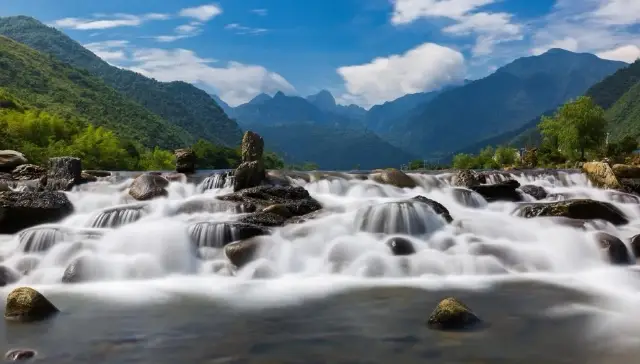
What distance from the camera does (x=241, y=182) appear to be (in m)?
30.2

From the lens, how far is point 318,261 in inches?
765

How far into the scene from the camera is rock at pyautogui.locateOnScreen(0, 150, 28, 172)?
37781 millimetres

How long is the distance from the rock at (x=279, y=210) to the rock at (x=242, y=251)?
409 centimetres

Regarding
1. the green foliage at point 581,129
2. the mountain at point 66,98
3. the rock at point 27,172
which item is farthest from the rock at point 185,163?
the mountain at point 66,98

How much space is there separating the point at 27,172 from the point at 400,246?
28.8 metres

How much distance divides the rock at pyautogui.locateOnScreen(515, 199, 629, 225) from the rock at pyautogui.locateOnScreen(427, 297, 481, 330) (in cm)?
1377

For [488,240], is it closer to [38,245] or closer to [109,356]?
[109,356]

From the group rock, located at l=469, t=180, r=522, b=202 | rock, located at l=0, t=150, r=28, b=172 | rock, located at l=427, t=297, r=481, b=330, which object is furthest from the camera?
rock, located at l=0, t=150, r=28, b=172

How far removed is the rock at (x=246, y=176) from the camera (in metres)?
30.1

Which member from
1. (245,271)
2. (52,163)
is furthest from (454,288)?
(52,163)

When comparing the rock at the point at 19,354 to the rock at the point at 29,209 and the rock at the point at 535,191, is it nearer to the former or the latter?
the rock at the point at 29,209

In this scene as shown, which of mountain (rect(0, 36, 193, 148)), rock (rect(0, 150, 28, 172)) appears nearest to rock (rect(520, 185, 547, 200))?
rock (rect(0, 150, 28, 172))

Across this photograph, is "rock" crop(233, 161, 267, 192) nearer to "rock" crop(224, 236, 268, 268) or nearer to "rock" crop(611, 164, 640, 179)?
"rock" crop(224, 236, 268, 268)

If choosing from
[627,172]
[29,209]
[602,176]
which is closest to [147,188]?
[29,209]
